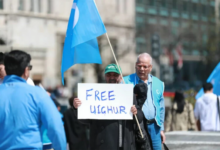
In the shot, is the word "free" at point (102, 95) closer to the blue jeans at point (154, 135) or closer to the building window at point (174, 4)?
the blue jeans at point (154, 135)

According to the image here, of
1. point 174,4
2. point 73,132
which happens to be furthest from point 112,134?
point 174,4

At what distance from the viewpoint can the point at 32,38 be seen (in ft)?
100

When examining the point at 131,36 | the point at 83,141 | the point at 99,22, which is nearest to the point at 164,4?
the point at 131,36

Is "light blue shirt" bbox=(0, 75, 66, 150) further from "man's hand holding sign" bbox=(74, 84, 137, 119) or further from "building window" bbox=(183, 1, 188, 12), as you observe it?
"building window" bbox=(183, 1, 188, 12)

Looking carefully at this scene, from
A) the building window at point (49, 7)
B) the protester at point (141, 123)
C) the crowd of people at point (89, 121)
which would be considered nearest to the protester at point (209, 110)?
the crowd of people at point (89, 121)

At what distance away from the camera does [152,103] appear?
5.39 metres

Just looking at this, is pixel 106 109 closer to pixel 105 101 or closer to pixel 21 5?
pixel 105 101

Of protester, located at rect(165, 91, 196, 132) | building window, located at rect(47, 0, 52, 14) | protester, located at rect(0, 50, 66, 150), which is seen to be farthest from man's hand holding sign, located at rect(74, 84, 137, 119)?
building window, located at rect(47, 0, 52, 14)

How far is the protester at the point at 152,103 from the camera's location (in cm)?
530

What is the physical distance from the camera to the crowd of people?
333cm

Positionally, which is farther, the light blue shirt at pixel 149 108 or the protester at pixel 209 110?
the protester at pixel 209 110

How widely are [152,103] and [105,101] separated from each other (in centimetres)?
82

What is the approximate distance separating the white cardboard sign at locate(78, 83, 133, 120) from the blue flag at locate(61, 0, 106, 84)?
0.62 m

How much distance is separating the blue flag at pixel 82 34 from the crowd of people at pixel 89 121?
488 mm
